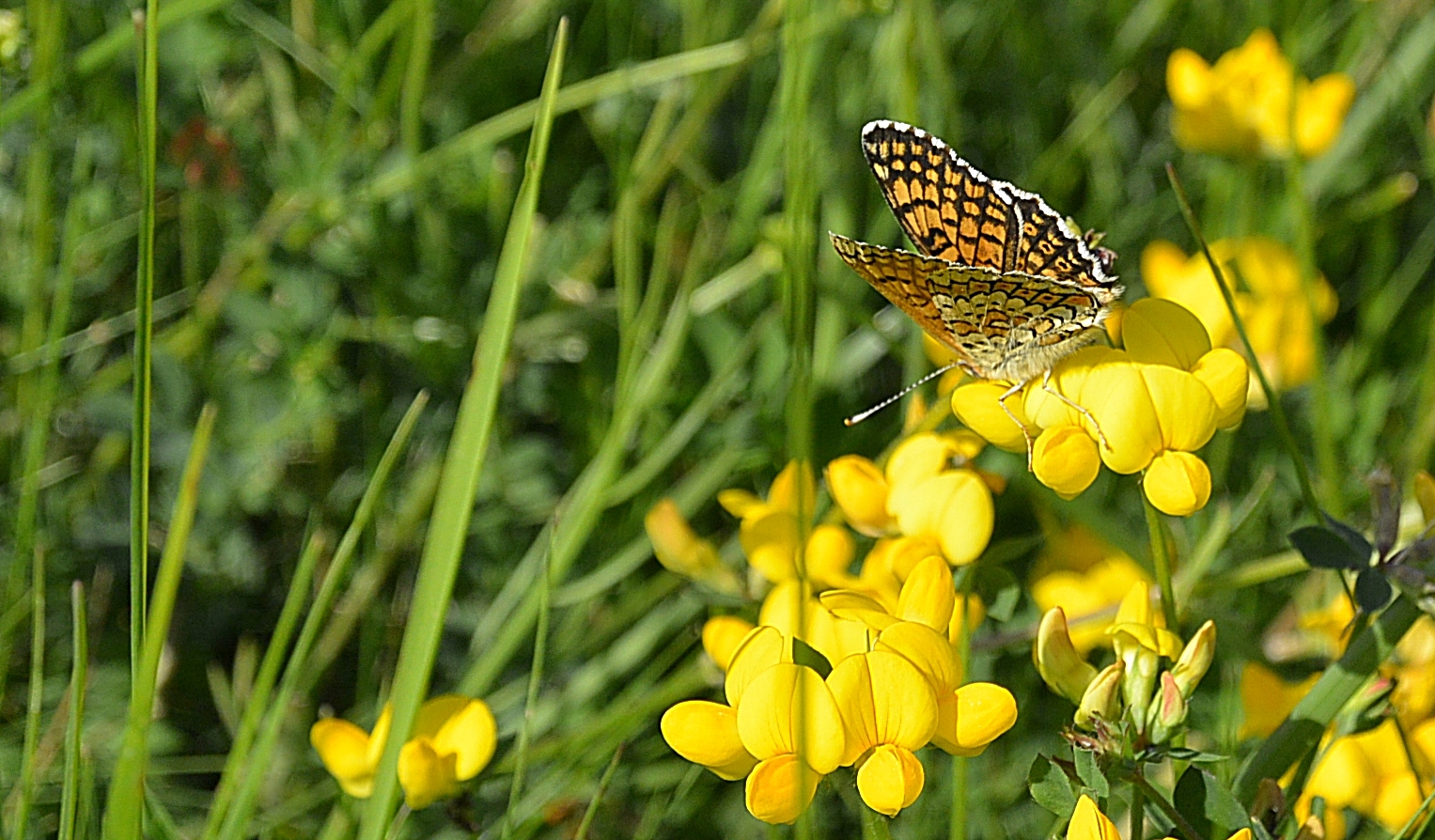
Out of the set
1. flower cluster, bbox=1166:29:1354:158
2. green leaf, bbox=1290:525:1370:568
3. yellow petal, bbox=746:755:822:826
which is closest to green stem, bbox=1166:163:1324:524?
green leaf, bbox=1290:525:1370:568

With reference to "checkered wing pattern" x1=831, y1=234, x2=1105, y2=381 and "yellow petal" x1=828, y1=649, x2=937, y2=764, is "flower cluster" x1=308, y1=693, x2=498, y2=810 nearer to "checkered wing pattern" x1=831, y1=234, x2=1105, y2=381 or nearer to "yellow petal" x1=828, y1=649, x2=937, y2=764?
"yellow petal" x1=828, y1=649, x2=937, y2=764

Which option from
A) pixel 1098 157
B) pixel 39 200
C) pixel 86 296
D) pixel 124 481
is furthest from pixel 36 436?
pixel 1098 157

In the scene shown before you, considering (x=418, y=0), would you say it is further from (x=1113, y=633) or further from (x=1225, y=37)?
(x=1225, y=37)

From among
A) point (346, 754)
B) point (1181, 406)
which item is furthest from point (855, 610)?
point (346, 754)

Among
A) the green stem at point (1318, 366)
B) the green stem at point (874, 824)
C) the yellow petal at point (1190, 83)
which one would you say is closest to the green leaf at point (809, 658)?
the green stem at point (874, 824)

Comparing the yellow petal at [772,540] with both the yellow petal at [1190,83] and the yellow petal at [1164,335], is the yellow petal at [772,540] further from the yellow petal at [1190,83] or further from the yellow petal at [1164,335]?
the yellow petal at [1190,83]

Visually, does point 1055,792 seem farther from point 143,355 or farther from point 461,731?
point 143,355
